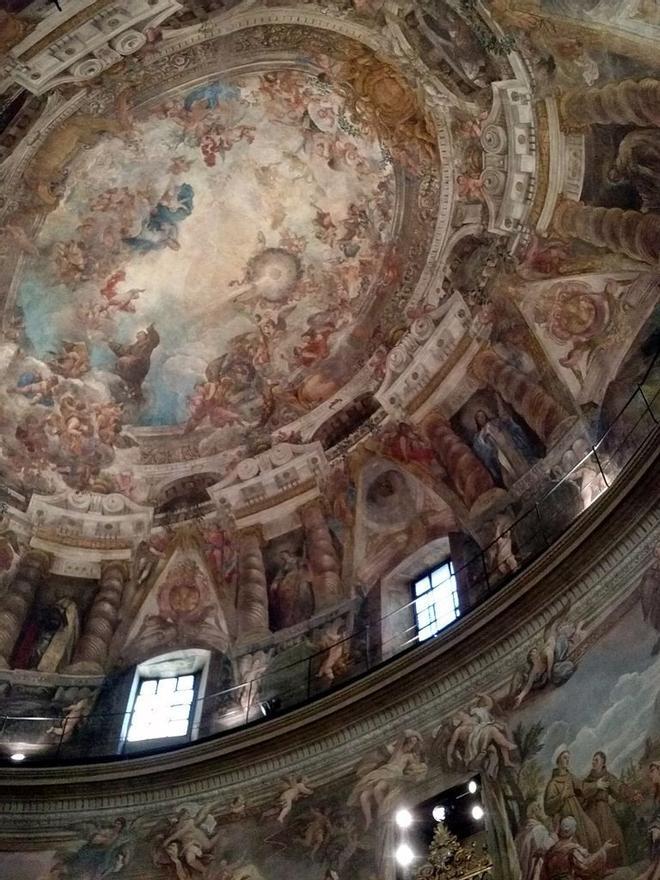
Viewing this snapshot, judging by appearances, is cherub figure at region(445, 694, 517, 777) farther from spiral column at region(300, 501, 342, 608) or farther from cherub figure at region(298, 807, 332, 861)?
spiral column at region(300, 501, 342, 608)

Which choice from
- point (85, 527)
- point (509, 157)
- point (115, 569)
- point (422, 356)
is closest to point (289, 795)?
point (115, 569)

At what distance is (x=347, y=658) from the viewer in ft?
45.7

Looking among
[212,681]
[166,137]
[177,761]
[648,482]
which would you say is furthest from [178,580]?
[648,482]

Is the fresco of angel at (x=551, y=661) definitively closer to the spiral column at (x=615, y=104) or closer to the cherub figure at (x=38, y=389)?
the spiral column at (x=615, y=104)

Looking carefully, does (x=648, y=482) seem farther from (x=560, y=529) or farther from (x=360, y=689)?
(x=360, y=689)

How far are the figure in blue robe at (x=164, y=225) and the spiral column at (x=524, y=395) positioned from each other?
7.00 m

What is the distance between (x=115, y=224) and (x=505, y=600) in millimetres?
11351

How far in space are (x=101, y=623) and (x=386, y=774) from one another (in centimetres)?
676

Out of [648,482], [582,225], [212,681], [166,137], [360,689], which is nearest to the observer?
[648,482]

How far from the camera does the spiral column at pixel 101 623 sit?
15586 millimetres

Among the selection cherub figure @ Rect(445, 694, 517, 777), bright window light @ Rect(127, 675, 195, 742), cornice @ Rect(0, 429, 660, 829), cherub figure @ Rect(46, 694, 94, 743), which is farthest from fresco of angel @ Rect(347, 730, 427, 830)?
cherub figure @ Rect(46, 694, 94, 743)

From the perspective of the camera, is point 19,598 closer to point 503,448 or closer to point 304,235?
point 503,448

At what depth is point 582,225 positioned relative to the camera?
13914 millimetres

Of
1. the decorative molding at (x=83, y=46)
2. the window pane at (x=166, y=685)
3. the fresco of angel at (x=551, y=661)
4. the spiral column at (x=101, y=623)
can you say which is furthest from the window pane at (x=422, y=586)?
the decorative molding at (x=83, y=46)
